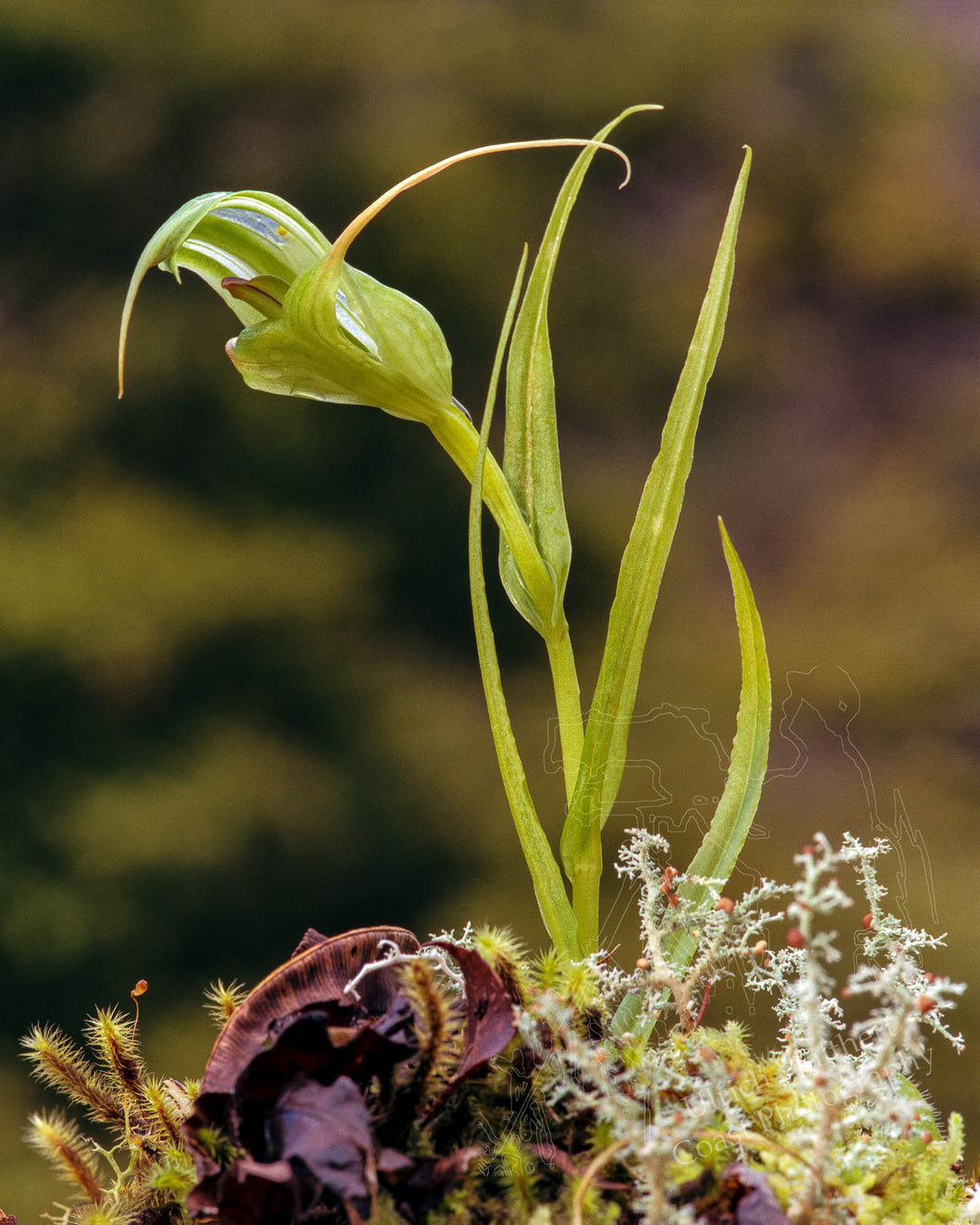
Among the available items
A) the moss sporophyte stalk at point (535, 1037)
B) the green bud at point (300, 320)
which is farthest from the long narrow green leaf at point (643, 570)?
the green bud at point (300, 320)

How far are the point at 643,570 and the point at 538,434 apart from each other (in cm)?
8

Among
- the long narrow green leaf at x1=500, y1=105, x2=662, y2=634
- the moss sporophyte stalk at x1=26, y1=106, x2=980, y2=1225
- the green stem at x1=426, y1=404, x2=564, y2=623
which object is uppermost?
the long narrow green leaf at x1=500, y1=105, x2=662, y2=634

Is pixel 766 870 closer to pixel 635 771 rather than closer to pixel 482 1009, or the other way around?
pixel 635 771

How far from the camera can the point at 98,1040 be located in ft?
1.07

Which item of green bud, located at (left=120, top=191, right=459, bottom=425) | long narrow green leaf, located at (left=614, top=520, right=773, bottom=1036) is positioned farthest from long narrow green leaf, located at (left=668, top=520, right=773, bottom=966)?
green bud, located at (left=120, top=191, right=459, bottom=425)

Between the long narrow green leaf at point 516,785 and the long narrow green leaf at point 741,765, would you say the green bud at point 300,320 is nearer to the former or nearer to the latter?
the long narrow green leaf at point 516,785

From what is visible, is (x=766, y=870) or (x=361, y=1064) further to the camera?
(x=766, y=870)

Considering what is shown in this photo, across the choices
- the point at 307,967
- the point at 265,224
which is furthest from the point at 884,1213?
the point at 265,224

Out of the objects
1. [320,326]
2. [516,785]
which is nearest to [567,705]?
[516,785]

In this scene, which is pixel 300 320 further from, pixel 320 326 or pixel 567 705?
pixel 567 705

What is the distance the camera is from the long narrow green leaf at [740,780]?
37cm

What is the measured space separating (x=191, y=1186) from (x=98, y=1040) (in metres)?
0.08

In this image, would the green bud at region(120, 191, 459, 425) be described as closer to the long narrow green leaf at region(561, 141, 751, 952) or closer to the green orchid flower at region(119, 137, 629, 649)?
the green orchid flower at region(119, 137, 629, 649)

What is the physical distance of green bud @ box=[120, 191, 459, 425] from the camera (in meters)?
0.41
